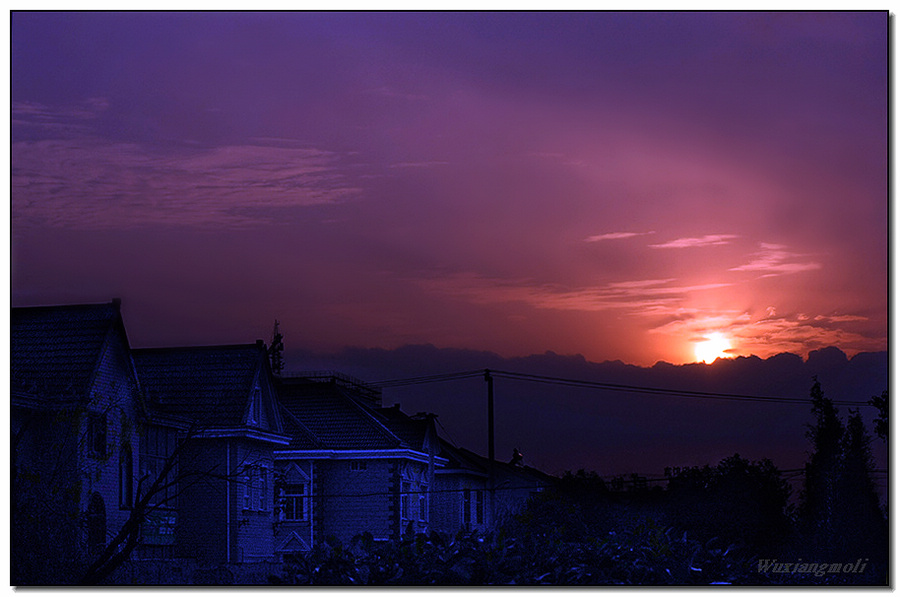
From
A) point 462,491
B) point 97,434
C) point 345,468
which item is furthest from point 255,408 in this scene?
point 462,491

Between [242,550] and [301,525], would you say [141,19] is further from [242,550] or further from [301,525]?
[301,525]

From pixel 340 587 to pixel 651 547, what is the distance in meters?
5.17


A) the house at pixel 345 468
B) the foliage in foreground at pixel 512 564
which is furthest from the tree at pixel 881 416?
the house at pixel 345 468

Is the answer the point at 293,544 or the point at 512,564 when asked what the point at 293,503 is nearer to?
the point at 293,544

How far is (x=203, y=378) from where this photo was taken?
2392 cm

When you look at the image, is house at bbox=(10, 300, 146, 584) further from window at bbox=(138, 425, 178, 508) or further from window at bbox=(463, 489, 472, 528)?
window at bbox=(463, 489, 472, 528)

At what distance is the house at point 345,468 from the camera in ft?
88.9

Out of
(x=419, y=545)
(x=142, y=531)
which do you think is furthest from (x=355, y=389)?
(x=419, y=545)

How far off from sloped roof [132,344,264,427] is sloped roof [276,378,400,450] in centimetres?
424

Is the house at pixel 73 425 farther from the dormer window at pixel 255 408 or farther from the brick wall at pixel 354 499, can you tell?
the brick wall at pixel 354 499

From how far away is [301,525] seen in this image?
27.1 metres

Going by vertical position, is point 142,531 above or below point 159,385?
below

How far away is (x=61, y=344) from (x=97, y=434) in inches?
62.3

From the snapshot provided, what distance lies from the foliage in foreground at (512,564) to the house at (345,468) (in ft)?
25.1
